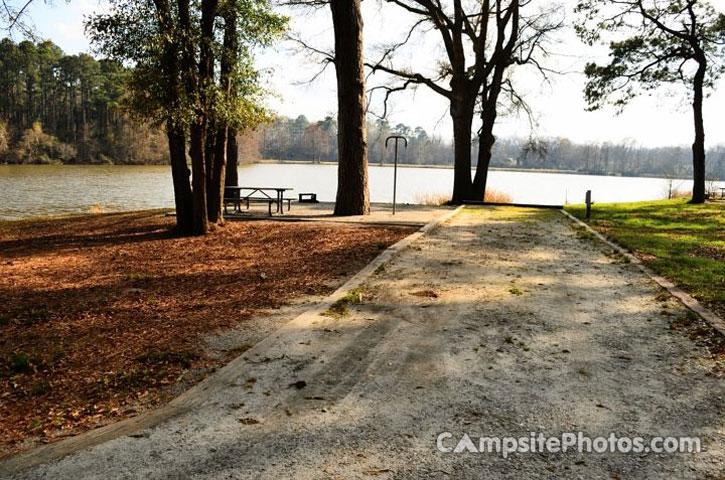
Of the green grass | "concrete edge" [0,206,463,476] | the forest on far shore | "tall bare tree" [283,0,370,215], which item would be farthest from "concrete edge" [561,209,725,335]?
the forest on far shore

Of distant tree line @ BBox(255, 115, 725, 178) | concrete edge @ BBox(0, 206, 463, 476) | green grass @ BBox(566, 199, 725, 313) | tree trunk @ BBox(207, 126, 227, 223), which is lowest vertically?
concrete edge @ BBox(0, 206, 463, 476)

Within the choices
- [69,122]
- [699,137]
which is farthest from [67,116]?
[699,137]

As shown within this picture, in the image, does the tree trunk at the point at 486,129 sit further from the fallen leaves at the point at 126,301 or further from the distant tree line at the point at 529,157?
the distant tree line at the point at 529,157

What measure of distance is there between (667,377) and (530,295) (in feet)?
6.59

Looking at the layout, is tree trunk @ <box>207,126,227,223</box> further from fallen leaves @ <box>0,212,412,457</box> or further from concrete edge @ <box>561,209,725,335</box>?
concrete edge @ <box>561,209,725,335</box>

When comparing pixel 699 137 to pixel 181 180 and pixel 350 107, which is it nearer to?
pixel 350 107

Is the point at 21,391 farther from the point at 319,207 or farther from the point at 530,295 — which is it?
the point at 319,207

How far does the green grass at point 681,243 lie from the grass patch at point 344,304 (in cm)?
332

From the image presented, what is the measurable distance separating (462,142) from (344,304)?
14.9m

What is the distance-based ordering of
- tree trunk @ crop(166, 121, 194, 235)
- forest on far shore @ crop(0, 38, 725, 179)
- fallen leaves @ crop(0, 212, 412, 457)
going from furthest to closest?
forest on far shore @ crop(0, 38, 725, 179) < tree trunk @ crop(166, 121, 194, 235) < fallen leaves @ crop(0, 212, 412, 457)

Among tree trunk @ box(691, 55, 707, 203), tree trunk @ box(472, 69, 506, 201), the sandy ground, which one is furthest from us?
tree trunk @ box(691, 55, 707, 203)

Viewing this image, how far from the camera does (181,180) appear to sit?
31.2ft

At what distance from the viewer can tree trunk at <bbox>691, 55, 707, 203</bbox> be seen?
20031 mm

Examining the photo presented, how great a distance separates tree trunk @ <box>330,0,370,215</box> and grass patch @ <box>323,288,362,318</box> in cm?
761
